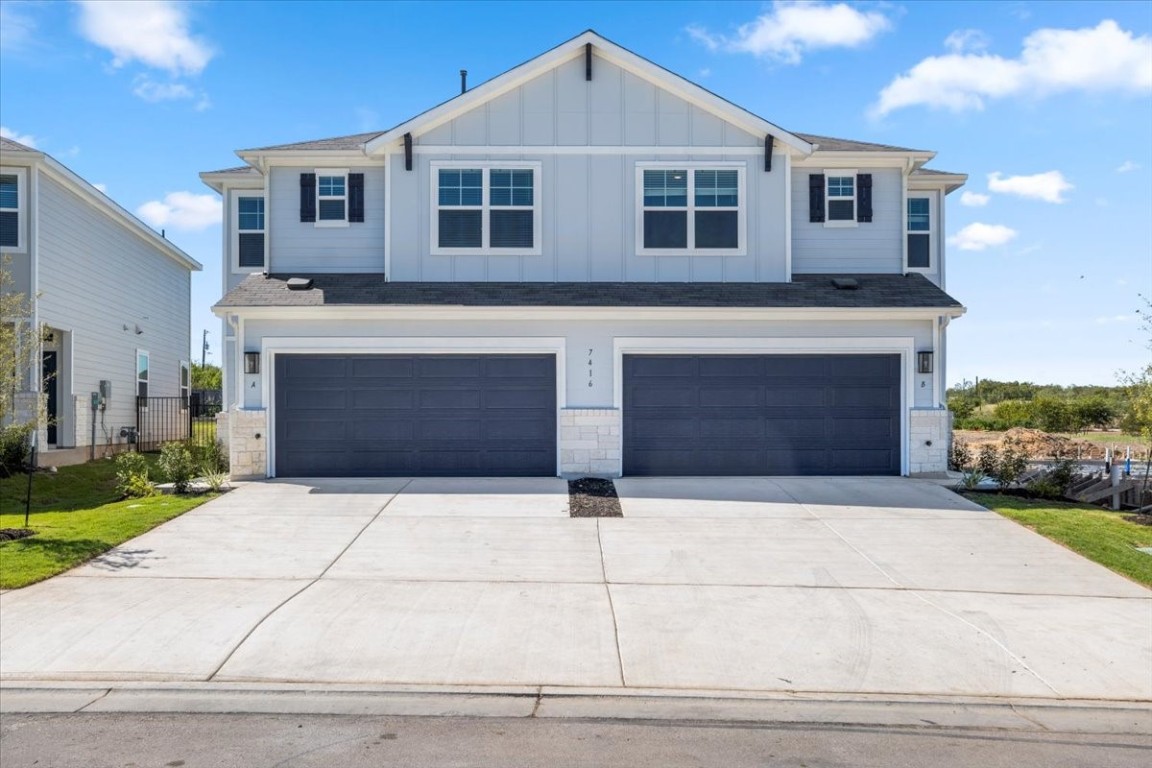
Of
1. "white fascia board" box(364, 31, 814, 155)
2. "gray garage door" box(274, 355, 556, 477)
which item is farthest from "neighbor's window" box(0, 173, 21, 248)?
"white fascia board" box(364, 31, 814, 155)

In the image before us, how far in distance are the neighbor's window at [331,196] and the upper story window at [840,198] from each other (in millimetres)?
9183

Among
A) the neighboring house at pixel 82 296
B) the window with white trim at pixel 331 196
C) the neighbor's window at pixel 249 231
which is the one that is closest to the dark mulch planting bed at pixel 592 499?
the window with white trim at pixel 331 196

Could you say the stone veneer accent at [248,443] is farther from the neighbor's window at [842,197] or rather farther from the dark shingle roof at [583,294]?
the neighbor's window at [842,197]

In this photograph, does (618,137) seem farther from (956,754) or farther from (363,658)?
(956,754)

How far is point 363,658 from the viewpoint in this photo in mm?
6766

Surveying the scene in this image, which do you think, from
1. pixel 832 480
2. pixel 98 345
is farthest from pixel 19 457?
pixel 832 480

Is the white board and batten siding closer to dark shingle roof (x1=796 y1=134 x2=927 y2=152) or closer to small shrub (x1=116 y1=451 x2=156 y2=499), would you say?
dark shingle roof (x1=796 y1=134 x2=927 y2=152)

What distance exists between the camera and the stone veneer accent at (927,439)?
15148 mm

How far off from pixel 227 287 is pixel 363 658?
43.2 ft

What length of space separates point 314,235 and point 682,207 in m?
7.15

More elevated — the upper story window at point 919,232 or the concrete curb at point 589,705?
the upper story window at point 919,232

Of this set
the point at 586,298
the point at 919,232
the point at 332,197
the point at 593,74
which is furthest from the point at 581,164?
the point at 919,232

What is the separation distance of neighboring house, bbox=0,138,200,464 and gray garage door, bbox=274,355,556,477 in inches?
172

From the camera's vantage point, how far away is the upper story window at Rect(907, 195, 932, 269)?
1814 centimetres
